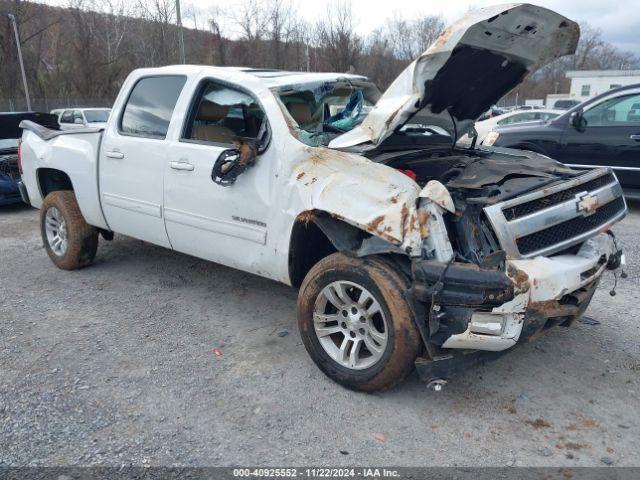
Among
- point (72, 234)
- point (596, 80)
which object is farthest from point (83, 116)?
point (596, 80)

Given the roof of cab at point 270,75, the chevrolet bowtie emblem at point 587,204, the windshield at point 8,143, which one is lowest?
the windshield at point 8,143

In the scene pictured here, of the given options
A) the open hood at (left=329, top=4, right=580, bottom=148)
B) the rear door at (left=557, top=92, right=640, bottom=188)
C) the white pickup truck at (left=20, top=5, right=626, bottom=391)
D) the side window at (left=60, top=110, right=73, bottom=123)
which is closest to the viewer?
the white pickup truck at (left=20, top=5, right=626, bottom=391)

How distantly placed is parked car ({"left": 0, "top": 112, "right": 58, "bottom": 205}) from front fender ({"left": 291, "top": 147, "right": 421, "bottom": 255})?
22.1ft

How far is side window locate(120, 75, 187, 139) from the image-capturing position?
4230 millimetres

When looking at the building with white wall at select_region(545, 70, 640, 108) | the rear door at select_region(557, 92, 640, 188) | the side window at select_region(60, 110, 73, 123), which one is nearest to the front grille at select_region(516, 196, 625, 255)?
the rear door at select_region(557, 92, 640, 188)

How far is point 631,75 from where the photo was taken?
52.7m

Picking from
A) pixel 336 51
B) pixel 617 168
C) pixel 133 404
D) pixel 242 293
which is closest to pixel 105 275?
pixel 242 293

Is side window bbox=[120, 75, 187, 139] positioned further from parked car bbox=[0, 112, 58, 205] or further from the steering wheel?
parked car bbox=[0, 112, 58, 205]

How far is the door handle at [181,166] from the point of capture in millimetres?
3895

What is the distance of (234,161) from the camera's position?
3.48 metres

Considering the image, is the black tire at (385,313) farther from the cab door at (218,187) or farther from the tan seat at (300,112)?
the tan seat at (300,112)

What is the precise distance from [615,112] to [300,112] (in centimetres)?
565

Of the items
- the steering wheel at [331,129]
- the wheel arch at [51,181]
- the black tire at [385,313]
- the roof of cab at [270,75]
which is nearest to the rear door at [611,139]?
the roof of cab at [270,75]

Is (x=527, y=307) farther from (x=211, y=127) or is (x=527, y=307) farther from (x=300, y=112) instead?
(x=211, y=127)
